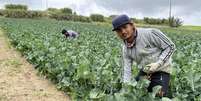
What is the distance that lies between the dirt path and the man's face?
132 inches

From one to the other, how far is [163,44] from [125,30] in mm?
492

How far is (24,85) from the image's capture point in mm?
9203

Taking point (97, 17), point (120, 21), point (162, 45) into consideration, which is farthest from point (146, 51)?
point (97, 17)

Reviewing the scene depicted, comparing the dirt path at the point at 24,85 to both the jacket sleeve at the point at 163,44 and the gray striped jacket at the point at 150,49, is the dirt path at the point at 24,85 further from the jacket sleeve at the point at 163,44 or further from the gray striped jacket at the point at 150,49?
the jacket sleeve at the point at 163,44

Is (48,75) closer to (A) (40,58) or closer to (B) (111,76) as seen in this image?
(A) (40,58)

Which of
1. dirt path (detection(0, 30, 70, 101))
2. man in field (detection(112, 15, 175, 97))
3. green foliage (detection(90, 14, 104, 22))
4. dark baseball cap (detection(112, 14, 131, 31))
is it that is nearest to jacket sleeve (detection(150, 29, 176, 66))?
Answer: man in field (detection(112, 15, 175, 97))

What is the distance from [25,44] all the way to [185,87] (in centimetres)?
905

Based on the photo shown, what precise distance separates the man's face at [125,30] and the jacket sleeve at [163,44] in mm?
293

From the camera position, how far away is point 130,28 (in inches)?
187

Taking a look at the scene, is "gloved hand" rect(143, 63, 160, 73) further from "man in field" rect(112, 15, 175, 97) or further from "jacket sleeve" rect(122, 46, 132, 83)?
"jacket sleeve" rect(122, 46, 132, 83)

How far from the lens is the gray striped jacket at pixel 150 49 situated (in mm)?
4918

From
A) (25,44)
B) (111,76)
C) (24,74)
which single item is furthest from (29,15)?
(111,76)

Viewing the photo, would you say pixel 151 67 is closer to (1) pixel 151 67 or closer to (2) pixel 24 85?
(1) pixel 151 67

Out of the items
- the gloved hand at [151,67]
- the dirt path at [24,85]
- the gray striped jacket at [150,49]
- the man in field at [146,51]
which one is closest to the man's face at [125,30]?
the man in field at [146,51]
